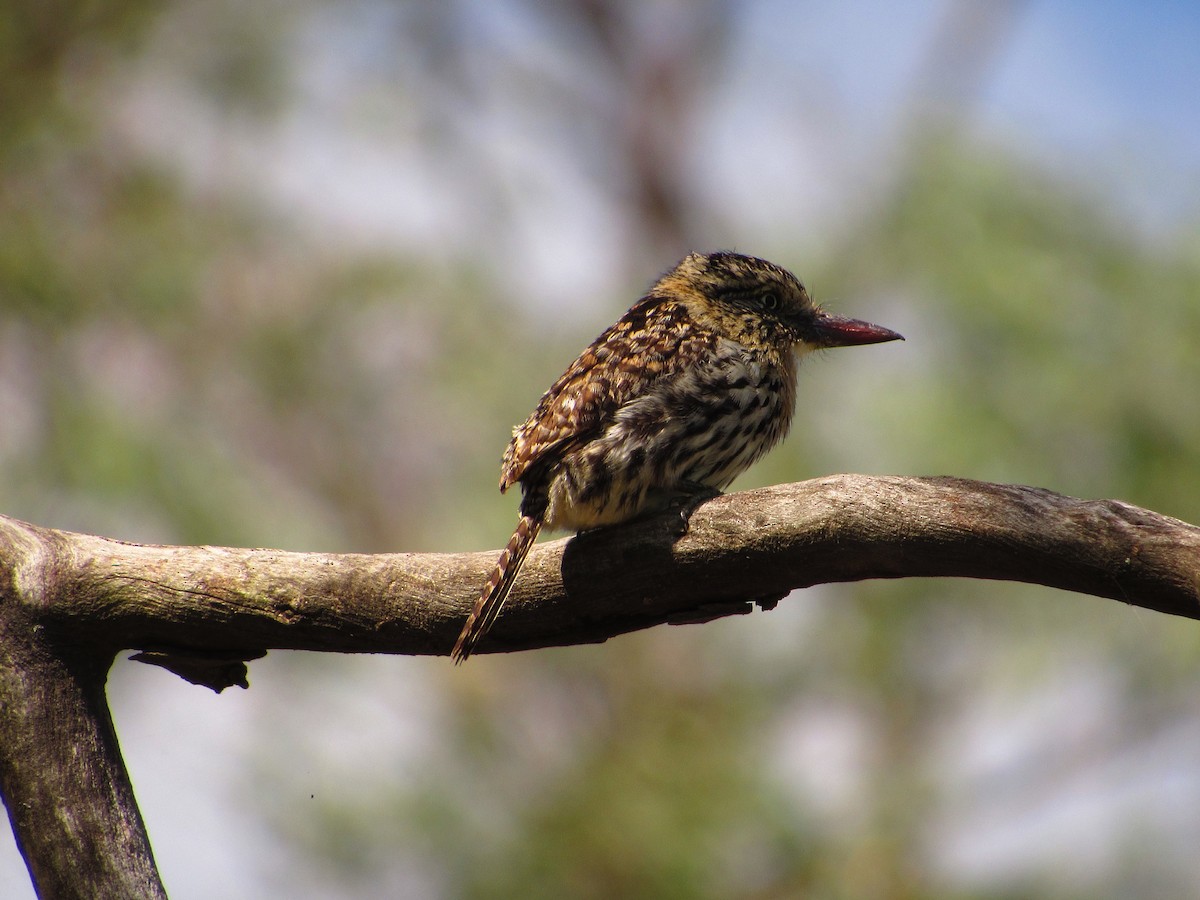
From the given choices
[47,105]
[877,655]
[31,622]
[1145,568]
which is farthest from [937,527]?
[47,105]

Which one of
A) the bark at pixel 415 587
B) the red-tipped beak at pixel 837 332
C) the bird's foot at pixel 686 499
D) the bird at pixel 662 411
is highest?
the red-tipped beak at pixel 837 332

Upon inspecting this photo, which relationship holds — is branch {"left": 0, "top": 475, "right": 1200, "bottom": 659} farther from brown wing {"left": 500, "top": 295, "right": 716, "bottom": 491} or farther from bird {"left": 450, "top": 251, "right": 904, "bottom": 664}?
brown wing {"left": 500, "top": 295, "right": 716, "bottom": 491}

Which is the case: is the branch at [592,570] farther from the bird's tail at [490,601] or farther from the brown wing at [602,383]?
the brown wing at [602,383]

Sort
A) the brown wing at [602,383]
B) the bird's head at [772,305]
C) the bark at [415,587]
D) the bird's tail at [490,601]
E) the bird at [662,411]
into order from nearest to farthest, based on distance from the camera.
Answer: the bark at [415,587], the bird's tail at [490,601], the bird at [662,411], the brown wing at [602,383], the bird's head at [772,305]

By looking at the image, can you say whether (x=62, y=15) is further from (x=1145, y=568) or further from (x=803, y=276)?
(x=1145, y=568)

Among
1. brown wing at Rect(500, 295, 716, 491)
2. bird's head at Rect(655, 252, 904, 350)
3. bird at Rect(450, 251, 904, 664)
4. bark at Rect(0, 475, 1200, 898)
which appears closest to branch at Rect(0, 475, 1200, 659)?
bark at Rect(0, 475, 1200, 898)

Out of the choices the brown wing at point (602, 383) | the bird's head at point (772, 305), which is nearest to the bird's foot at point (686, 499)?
the brown wing at point (602, 383)
